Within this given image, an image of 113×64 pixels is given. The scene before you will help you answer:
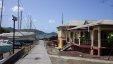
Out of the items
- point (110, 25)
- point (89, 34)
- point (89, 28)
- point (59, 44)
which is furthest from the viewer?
point (59, 44)

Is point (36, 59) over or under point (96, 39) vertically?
under

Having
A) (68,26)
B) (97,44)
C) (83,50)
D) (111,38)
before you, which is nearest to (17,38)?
(68,26)

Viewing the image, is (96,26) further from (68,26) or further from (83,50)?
(68,26)

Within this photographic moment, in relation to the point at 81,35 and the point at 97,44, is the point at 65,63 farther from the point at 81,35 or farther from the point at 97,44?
the point at 81,35

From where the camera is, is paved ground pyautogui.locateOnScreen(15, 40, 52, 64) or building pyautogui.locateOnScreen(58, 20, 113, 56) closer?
paved ground pyautogui.locateOnScreen(15, 40, 52, 64)

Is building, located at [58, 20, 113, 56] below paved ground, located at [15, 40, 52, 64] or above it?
above

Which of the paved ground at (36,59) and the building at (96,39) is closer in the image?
the paved ground at (36,59)

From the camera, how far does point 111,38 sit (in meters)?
33.6

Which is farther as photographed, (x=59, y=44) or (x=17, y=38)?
(x=17, y=38)

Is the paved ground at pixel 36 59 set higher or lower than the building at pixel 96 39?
lower

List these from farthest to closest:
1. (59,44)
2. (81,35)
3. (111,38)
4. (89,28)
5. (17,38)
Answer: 1. (17,38)
2. (59,44)
3. (81,35)
4. (89,28)
5. (111,38)

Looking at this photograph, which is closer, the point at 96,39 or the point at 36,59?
the point at 36,59

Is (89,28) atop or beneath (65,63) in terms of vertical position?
atop

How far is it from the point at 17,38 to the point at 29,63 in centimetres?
4005
